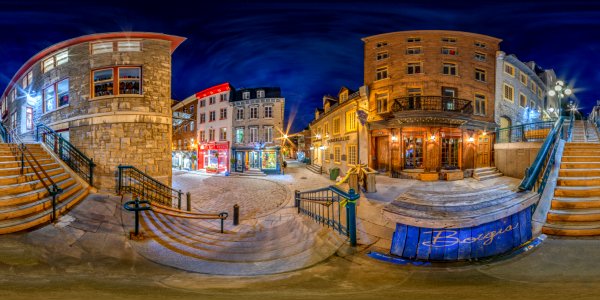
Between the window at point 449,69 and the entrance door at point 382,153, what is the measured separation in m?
6.10

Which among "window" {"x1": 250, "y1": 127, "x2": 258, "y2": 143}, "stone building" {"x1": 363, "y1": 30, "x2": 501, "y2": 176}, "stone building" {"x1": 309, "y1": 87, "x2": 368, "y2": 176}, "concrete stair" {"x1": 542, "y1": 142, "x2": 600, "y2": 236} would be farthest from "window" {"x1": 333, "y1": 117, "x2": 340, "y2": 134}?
"concrete stair" {"x1": 542, "y1": 142, "x2": 600, "y2": 236}

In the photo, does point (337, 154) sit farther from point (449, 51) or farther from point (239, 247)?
point (239, 247)

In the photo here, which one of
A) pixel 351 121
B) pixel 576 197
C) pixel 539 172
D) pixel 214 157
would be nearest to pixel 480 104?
pixel 351 121

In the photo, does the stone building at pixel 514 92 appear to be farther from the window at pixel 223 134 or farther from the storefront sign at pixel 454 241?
the window at pixel 223 134

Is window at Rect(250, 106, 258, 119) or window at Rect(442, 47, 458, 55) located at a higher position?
window at Rect(442, 47, 458, 55)

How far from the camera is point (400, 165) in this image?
15.3m

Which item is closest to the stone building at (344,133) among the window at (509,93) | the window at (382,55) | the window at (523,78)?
the window at (382,55)

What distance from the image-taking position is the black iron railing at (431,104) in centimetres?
1496

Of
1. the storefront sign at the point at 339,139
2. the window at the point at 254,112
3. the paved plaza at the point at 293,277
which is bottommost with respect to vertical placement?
the paved plaza at the point at 293,277

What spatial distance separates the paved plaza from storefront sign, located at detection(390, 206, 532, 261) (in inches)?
7.3

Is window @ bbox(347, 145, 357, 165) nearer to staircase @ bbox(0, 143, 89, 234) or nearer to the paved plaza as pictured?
the paved plaza

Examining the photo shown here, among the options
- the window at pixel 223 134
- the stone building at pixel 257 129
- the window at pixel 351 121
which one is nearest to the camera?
the window at pixel 351 121

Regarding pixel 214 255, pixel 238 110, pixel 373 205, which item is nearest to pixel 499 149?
pixel 373 205

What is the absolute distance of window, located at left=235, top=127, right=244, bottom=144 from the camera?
85.9 ft
